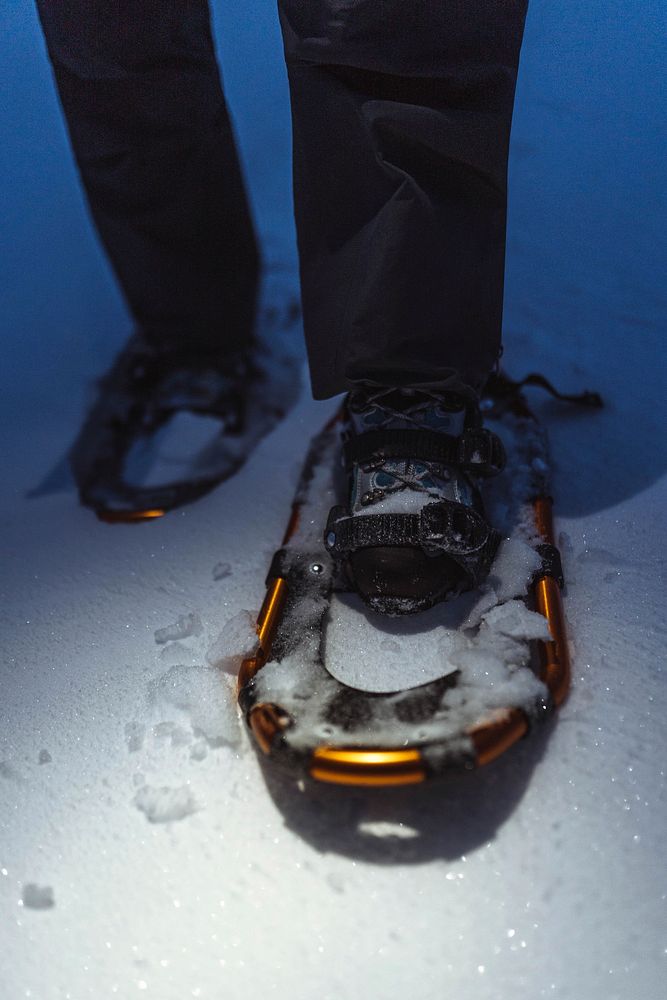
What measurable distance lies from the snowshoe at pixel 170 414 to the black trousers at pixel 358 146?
13.6 inches

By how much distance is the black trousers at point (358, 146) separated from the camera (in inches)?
36.1

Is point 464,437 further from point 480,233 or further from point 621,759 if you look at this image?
point 621,759

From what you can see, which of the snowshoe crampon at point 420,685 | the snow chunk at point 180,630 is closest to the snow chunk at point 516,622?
the snowshoe crampon at point 420,685

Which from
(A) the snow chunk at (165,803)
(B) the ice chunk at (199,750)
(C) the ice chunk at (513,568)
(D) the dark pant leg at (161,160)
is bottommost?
(A) the snow chunk at (165,803)

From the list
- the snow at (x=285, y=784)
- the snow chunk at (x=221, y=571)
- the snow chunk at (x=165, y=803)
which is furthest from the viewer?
the snow chunk at (x=221, y=571)

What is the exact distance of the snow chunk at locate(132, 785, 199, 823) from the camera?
33.2 inches

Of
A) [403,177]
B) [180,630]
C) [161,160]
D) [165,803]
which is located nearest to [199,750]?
[165,803]

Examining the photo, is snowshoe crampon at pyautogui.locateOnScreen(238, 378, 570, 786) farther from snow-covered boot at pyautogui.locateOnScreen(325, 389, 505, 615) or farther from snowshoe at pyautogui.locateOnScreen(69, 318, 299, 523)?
snowshoe at pyautogui.locateOnScreen(69, 318, 299, 523)

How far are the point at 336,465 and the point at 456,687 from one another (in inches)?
20.6

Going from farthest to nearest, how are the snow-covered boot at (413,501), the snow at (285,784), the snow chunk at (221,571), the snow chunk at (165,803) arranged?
the snow chunk at (221,571) < the snow-covered boot at (413,501) < the snow chunk at (165,803) < the snow at (285,784)

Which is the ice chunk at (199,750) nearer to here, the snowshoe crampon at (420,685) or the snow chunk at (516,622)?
the snowshoe crampon at (420,685)

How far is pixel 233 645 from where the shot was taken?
3.25 feet

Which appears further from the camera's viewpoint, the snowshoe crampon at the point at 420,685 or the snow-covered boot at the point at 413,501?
the snow-covered boot at the point at 413,501

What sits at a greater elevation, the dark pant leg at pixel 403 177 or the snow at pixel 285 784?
the dark pant leg at pixel 403 177
